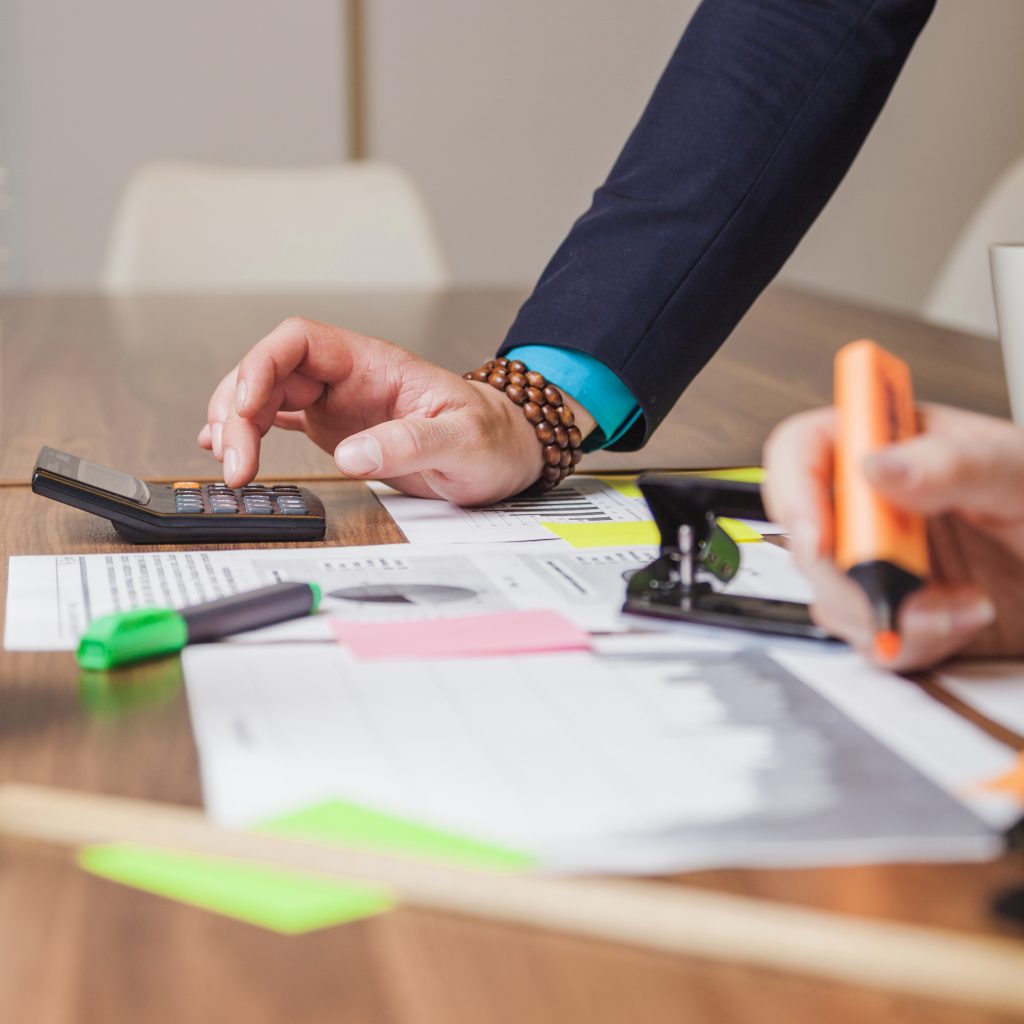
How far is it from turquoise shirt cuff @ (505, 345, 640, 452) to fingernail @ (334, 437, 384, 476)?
20 centimetres

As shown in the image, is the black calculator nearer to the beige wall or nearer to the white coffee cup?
the white coffee cup

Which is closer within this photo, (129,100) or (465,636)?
(465,636)

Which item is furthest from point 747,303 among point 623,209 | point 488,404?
point 488,404

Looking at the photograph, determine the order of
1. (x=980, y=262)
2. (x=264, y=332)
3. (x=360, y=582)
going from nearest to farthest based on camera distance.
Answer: (x=360, y=582), (x=264, y=332), (x=980, y=262)

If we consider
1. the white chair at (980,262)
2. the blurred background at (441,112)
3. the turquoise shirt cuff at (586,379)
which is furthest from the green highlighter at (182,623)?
the blurred background at (441,112)

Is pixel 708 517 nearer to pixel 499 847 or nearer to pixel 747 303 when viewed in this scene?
pixel 499 847

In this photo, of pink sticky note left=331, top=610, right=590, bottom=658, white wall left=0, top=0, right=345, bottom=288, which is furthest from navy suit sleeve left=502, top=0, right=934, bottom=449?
A: white wall left=0, top=0, right=345, bottom=288

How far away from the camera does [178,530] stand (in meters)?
0.77

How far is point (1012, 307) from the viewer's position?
837 millimetres

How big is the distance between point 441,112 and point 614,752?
3572mm

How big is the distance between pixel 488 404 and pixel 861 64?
0.39m

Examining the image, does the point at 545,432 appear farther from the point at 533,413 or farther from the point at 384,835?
the point at 384,835

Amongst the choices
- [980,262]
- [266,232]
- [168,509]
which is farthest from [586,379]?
[266,232]

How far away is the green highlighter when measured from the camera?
1.81ft
